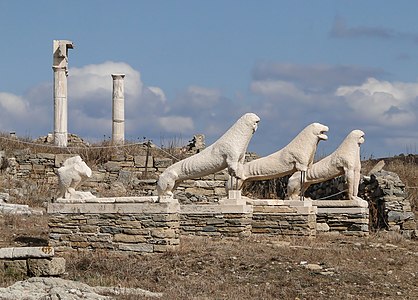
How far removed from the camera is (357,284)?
42.5 feet

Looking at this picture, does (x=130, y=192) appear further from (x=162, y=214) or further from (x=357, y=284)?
(x=357, y=284)

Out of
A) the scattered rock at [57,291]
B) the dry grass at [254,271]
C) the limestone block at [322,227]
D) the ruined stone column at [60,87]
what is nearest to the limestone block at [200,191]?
the ruined stone column at [60,87]

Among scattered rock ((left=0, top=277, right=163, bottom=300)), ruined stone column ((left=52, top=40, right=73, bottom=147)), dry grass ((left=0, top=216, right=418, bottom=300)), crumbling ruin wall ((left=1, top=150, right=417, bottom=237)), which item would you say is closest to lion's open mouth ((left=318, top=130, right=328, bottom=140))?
dry grass ((left=0, top=216, right=418, bottom=300))

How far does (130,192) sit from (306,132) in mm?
8370

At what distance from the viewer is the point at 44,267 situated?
1178 cm

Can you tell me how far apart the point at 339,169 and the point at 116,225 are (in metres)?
6.71

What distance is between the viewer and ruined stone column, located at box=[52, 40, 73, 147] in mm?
30391

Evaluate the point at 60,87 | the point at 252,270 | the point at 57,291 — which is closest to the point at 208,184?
the point at 60,87

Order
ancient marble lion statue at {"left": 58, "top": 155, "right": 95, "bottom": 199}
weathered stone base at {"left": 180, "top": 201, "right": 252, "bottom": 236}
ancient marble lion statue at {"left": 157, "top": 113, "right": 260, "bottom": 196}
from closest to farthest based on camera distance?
ancient marble lion statue at {"left": 58, "top": 155, "right": 95, "bottom": 199} < ancient marble lion statue at {"left": 157, "top": 113, "right": 260, "bottom": 196} < weathered stone base at {"left": 180, "top": 201, "right": 252, "bottom": 236}

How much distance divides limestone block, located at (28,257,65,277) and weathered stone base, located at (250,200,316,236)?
7.37 meters

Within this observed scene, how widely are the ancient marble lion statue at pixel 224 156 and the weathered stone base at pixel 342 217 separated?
348 cm

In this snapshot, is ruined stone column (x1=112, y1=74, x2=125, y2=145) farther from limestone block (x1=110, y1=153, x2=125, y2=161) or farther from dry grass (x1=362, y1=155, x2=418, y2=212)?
dry grass (x1=362, y1=155, x2=418, y2=212)

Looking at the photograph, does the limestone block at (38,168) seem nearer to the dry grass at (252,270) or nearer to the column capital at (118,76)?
the column capital at (118,76)

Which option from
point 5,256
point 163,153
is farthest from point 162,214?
point 163,153
